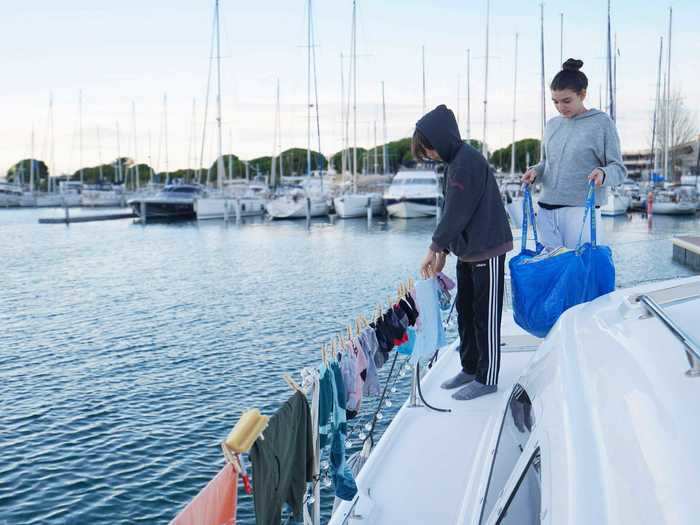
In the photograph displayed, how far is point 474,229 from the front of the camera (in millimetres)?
4055

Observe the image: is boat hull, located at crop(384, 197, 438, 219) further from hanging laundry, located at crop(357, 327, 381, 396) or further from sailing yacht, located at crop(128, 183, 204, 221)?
hanging laundry, located at crop(357, 327, 381, 396)

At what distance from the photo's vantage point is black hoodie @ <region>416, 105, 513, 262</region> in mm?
3969

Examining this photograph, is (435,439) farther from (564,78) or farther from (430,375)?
(564,78)

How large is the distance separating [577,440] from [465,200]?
7.72 ft

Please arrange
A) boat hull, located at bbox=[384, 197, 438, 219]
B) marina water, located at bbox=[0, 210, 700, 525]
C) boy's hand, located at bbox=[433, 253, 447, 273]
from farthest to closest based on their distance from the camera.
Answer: boat hull, located at bbox=[384, 197, 438, 219] < marina water, located at bbox=[0, 210, 700, 525] < boy's hand, located at bbox=[433, 253, 447, 273]

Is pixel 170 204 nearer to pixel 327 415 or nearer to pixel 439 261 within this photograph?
pixel 439 261

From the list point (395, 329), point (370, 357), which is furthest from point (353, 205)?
point (370, 357)

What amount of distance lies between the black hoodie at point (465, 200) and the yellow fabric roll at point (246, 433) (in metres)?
→ 2.21

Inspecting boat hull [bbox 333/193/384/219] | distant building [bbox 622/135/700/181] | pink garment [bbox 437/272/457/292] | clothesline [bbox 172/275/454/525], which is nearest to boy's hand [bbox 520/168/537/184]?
pink garment [bbox 437/272/457/292]

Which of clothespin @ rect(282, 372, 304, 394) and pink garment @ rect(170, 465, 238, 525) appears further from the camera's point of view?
clothespin @ rect(282, 372, 304, 394)

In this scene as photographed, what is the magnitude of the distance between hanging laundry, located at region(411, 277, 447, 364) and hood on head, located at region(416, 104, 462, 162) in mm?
793

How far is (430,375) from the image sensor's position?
4715 millimetres

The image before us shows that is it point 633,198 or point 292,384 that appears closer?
point 292,384

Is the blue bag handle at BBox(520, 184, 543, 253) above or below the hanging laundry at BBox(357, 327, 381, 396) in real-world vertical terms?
above
